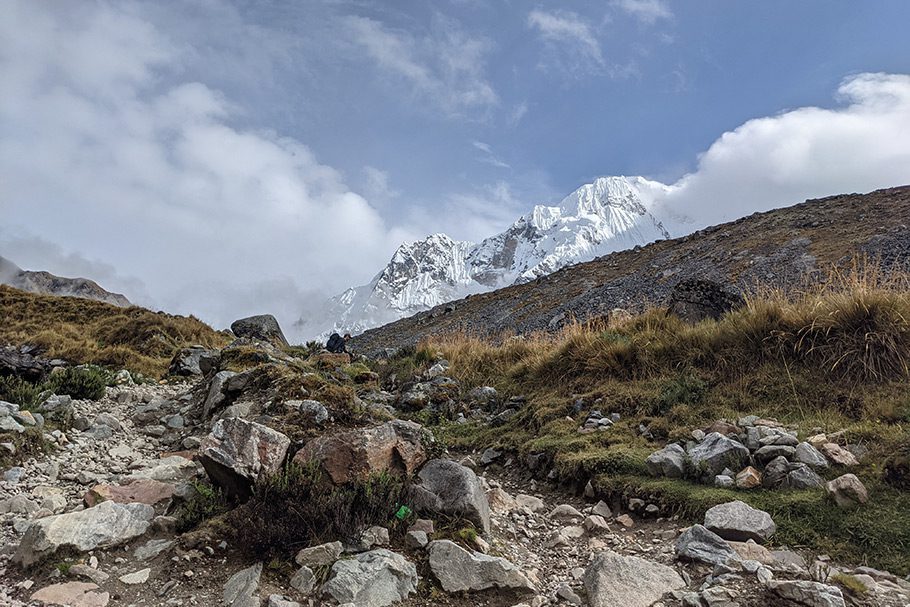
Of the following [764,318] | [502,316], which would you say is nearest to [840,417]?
[764,318]

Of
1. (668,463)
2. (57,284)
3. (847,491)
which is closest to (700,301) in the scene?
(668,463)

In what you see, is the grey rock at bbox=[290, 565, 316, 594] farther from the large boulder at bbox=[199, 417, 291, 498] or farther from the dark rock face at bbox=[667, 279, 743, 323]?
the dark rock face at bbox=[667, 279, 743, 323]

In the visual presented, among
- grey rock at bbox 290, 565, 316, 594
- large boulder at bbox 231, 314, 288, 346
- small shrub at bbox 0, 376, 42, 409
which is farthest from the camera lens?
large boulder at bbox 231, 314, 288, 346

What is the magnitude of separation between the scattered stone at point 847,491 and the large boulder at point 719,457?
84 centimetres

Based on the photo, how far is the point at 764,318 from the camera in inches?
277

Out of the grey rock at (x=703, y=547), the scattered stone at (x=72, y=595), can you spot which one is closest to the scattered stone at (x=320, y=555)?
the scattered stone at (x=72, y=595)

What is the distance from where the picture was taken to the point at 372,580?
3.31 meters

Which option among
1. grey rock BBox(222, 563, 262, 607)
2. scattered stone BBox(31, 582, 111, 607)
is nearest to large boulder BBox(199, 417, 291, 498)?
grey rock BBox(222, 563, 262, 607)

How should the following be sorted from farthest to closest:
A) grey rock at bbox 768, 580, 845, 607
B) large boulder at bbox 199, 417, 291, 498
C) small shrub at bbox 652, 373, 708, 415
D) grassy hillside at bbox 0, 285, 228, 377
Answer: grassy hillside at bbox 0, 285, 228, 377, small shrub at bbox 652, 373, 708, 415, large boulder at bbox 199, 417, 291, 498, grey rock at bbox 768, 580, 845, 607

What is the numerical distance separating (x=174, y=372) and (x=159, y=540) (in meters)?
9.80

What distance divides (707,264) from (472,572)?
1197 inches

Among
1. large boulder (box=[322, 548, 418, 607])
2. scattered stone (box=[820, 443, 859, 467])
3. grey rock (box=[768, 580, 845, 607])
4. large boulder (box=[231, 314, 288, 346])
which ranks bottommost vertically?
grey rock (box=[768, 580, 845, 607])

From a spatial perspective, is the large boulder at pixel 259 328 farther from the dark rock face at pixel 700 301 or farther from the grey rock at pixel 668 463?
the grey rock at pixel 668 463

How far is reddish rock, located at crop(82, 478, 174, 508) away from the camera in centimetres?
423
